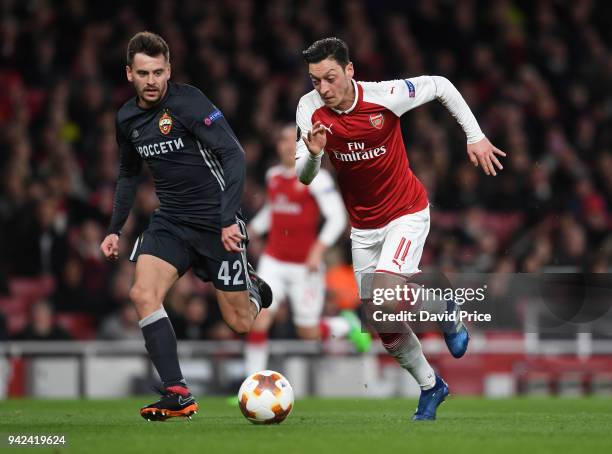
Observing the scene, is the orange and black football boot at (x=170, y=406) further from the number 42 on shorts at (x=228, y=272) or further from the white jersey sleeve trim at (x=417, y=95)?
the white jersey sleeve trim at (x=417, y=95)

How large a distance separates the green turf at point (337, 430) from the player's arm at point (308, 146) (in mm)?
1519

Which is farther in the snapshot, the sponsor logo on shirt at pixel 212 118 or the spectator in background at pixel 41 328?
the spectator in background at pixel 41 328

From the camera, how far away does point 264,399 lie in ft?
24.7

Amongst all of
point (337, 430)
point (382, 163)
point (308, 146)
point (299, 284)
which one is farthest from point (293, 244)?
point (337, 430)

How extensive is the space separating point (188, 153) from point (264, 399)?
1.68m

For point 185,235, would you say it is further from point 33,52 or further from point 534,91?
point 534,91

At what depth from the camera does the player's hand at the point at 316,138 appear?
730cm

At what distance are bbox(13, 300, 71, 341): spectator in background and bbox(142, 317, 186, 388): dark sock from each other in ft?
18.5

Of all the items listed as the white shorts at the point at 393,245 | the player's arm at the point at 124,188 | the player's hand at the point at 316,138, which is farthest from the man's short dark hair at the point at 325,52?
the player's arm at the point at 124,188

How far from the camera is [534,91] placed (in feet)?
60.8

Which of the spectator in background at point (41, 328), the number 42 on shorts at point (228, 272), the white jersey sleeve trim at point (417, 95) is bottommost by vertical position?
the spectator in background at point (41, 328)

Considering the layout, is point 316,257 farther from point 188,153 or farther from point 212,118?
point 212,118

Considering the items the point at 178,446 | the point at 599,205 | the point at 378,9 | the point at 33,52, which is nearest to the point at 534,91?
the point at 599,205
